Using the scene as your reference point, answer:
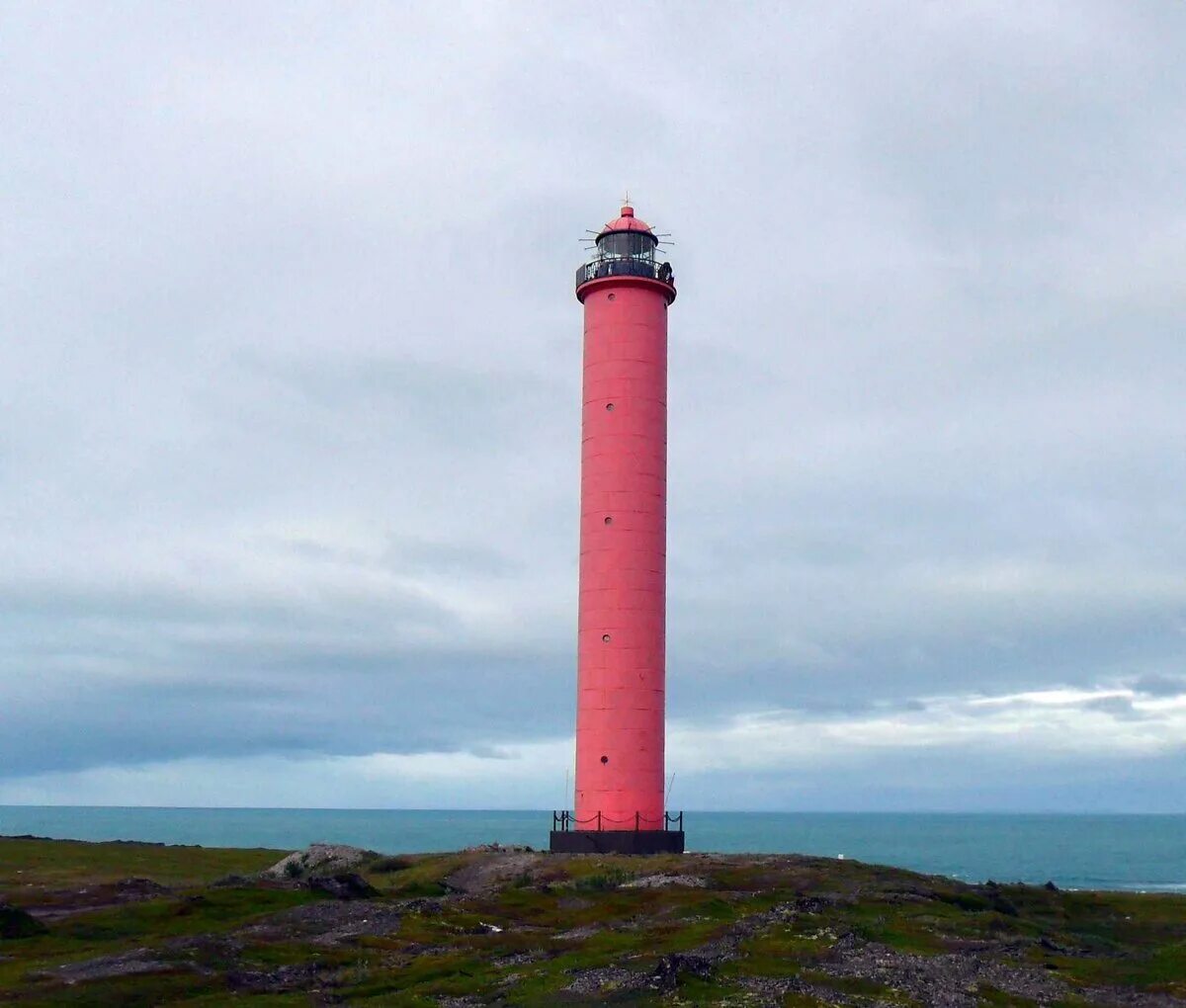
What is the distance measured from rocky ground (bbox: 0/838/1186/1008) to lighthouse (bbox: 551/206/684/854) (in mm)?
3182

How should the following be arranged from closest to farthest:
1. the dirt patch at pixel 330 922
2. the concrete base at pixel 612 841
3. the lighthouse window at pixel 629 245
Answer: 1. the dirt patch at pixel 330 922
2. the concrete base at pixel 612 841
3. the lighthouse window at pixel 629 245

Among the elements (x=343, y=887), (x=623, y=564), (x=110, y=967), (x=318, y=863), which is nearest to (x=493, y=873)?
(x=343, y=887)

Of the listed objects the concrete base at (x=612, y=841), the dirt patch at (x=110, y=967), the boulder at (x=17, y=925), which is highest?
the concrete base at (x=612, y=841)

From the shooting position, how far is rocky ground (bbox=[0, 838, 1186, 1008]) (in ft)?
94.1

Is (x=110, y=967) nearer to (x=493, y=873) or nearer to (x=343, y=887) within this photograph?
(x=343, y=887)

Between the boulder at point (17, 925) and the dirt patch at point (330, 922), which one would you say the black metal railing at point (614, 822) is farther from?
the boulder at point (17, 925)

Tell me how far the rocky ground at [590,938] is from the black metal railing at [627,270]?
2525 cm

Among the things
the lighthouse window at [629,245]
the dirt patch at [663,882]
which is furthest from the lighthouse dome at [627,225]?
the dirt patch at [663,882]

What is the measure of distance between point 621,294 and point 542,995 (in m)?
33.5

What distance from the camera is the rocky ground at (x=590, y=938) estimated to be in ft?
94.1

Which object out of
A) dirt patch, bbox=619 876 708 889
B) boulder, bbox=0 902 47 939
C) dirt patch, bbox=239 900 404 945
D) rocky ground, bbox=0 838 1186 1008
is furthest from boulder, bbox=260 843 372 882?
dirt patch, bbox=619 876 708 889

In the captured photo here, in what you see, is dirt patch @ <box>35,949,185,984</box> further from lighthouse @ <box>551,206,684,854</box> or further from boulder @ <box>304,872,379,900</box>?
lighthouse @ <box>551,206,684,854</box>

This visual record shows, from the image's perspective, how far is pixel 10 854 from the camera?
6881cm

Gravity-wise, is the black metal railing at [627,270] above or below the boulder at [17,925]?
above
